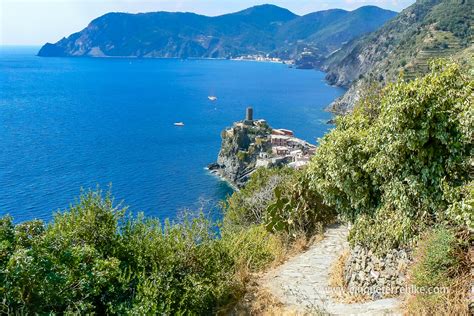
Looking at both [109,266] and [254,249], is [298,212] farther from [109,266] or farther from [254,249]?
[109,266]

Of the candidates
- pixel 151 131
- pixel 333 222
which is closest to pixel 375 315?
pixel 333 222

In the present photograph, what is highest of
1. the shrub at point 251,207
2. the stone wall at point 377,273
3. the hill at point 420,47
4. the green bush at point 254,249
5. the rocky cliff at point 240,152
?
the hill at point 420,47

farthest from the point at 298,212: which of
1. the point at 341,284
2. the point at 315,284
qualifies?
the point at 341,284

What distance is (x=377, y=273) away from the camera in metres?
8.40

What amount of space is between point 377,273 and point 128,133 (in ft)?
273

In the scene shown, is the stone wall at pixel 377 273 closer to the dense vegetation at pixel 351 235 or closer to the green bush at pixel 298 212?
the dense vegetation at pixel 351 235

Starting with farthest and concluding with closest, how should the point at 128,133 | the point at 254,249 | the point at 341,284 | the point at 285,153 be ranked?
the point at 128,133
the point at 285,153
the point at 254,249
the point at 341,284

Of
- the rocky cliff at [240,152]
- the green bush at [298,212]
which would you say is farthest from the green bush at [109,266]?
the rocky cliff at [240,152]

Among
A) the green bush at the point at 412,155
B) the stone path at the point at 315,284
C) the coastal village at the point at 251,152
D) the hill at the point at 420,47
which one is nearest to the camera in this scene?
the stone path at the point at 315,284

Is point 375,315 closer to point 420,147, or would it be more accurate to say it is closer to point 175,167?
point 420,147

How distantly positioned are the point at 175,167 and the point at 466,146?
61.2m

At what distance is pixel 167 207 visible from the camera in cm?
5088

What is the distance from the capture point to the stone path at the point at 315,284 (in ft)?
24.9

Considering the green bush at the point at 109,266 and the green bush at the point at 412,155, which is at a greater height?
the green bush at the point at 412,155
